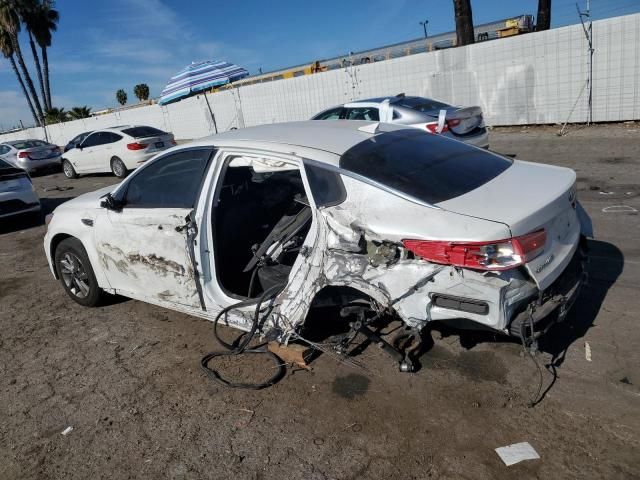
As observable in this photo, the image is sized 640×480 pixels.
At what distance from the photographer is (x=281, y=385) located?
3355 mm

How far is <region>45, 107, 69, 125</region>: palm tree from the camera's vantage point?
4388 centimetres

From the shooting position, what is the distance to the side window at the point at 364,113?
395 inches

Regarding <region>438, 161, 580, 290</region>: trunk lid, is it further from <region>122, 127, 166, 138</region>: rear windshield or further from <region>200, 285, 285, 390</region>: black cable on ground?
<region>122, 127, 166, 138</region>: rear windshield

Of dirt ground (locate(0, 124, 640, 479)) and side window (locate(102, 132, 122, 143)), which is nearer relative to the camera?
dirt ground (locate(0, 124, 640, 479))

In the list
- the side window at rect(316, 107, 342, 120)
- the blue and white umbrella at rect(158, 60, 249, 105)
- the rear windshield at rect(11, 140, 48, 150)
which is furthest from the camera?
the rear windshield at rect(11, 140, 48, 150)

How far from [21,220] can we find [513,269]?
10.9 metres

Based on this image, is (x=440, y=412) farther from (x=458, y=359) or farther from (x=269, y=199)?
(x=269, y=199)

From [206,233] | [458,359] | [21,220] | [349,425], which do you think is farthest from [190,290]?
[21,220]

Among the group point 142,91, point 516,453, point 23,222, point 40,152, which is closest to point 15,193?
point 23,222

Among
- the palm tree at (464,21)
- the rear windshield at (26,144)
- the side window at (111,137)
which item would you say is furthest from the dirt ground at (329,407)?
the rear windshield at (26,144)

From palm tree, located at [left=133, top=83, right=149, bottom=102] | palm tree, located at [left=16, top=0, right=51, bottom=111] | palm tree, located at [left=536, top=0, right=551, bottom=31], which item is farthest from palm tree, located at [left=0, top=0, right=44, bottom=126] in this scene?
palm tree, located at [left=536, top=0, right=551, bottom=31]

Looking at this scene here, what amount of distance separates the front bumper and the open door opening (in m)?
1.57

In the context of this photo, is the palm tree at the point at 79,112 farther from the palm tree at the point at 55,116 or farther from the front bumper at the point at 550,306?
the front bumper at the point at 550,306

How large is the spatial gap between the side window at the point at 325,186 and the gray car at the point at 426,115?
5.70m
